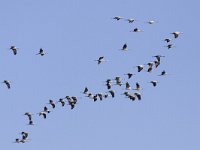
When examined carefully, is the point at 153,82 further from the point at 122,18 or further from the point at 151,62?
the point at 122,18

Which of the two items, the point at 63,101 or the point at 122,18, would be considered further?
the point at 63,101

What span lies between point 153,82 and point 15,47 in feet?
87.2

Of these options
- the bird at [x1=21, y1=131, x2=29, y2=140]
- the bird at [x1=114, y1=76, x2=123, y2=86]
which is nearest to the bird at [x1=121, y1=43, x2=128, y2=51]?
the bird at [x1=114, y1=76, x2=123, y2=86]

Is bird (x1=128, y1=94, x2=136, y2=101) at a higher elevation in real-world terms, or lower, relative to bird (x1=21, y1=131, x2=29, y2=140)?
higher

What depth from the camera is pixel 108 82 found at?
146m

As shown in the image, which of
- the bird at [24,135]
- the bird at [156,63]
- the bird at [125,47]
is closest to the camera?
the bird at [125,47]

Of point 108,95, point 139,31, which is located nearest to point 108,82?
point 108,95

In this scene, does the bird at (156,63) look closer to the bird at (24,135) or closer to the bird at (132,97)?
the bird at (132,97)

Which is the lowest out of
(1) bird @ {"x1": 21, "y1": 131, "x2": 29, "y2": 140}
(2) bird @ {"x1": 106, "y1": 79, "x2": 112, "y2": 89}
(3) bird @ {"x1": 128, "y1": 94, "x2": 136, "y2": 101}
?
(1) bird @ {"x1": 21, "y1": 131, "x2": 29, "y2": 140}

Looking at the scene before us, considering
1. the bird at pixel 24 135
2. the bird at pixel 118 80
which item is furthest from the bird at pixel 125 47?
the bird at pixel 24 135

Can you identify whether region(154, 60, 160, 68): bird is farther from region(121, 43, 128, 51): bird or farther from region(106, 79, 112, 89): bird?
region(106, 79, 112, 89): bird

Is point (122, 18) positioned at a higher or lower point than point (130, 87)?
higher

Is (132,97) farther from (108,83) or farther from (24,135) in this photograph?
(24,135)

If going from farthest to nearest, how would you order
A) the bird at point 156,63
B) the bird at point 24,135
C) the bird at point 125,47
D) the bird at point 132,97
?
1. the bird at point 24,135
2. the bird at point 156,63
3. the bird at point 132,97
4. the bird at point 125,47
